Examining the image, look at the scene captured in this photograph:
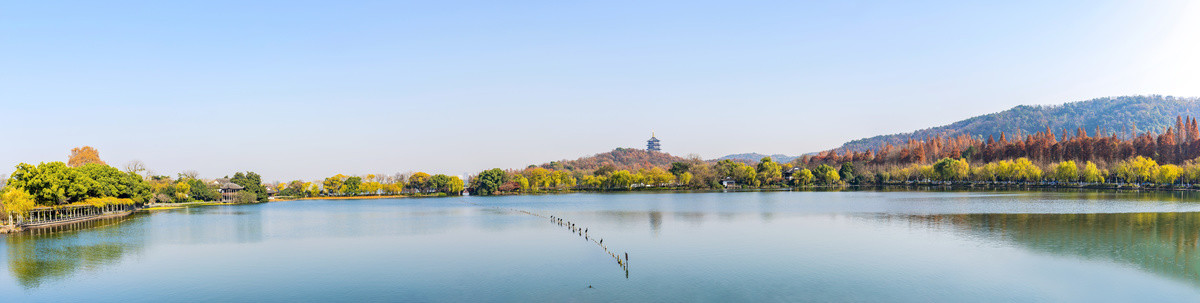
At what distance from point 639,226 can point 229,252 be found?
71.2ft

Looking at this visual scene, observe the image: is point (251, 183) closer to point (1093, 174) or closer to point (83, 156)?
point (83, 156)

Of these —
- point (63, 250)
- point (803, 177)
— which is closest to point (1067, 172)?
point (803, 177)

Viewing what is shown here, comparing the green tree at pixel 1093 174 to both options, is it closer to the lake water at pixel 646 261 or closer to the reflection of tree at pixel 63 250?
the lake water at pixel 646 261

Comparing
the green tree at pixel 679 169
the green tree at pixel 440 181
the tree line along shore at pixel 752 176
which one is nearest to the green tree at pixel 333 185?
the tree line along shore at pixel 752 176

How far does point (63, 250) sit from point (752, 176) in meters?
100

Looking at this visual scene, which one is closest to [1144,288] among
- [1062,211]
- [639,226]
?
[639,226]

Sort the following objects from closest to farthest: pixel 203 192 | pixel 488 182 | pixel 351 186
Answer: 1. pixel 203 192
2. pixel 351 186
3. pixel 488 182

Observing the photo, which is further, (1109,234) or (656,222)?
(656,222)

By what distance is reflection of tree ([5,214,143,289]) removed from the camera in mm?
24275

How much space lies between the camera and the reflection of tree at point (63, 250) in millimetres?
24275

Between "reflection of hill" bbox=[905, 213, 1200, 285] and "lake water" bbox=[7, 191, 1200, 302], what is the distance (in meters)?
0.11

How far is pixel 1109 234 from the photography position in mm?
30703

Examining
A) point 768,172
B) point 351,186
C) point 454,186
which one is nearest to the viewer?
point 351,186

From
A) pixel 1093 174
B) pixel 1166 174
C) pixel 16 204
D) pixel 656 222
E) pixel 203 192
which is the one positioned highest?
pixel 16 204
